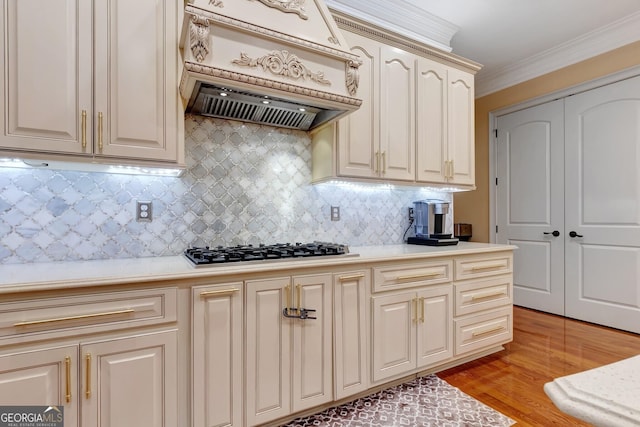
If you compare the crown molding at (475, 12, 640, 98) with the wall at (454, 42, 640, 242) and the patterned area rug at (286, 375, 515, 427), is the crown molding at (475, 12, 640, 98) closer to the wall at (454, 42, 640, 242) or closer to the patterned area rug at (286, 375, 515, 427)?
the wall at (454, 42, 640, 242)

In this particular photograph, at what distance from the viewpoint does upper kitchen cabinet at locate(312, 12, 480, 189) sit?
229cm

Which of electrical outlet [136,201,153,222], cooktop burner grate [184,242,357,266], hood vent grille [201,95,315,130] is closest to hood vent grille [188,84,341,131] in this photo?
hood vent grille [201,95,315,130]

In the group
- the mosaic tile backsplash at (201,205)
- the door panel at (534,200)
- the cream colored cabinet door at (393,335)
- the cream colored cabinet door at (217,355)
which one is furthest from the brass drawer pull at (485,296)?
the cream colored cabinet door at (217,355)

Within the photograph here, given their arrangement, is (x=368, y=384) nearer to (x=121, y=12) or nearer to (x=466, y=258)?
(x=466, y=258)

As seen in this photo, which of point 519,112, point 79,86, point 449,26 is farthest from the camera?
point 519,112

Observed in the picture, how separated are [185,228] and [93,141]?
27.8 inches

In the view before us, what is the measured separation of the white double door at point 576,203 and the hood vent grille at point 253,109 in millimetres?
3032

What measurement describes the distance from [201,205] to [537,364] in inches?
108

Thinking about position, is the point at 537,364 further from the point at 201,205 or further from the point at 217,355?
the point at 201,205

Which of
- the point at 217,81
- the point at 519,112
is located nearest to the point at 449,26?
the point at 519,112

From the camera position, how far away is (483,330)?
2516 millimetres

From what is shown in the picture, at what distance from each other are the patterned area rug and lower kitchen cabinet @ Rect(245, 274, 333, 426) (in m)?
0.14

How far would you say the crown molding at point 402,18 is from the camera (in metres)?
2.74

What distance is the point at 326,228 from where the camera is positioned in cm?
257
